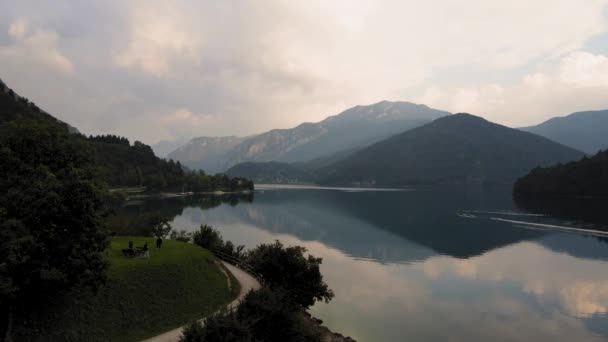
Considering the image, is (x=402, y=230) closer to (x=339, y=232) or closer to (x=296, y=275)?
(x=339, y=232)

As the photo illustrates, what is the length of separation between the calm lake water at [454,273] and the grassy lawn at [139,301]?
52.2 feet

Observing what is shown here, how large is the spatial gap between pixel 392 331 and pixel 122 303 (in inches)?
1129

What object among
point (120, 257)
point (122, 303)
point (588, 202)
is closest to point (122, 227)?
point (120, 257)

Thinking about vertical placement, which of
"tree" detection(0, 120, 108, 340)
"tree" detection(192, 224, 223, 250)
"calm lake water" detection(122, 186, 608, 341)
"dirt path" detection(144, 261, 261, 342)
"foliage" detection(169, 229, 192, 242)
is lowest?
"calm lake water" detection(122, 186, 608, 341)

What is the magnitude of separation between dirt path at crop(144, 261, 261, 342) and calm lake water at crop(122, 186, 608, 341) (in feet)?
33.1

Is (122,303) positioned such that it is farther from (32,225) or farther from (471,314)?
(471,314)

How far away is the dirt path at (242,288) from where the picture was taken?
29547mm

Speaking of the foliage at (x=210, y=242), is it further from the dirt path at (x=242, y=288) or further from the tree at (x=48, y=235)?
the tree at (x=48, y=235)

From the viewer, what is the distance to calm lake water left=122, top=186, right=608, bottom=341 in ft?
149

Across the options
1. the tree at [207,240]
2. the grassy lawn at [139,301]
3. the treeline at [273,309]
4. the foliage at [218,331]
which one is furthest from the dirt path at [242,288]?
the tree at [207,240]

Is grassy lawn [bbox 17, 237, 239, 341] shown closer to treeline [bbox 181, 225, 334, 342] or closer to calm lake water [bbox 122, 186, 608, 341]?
treeline [bbox 181, 225, 334, 342]

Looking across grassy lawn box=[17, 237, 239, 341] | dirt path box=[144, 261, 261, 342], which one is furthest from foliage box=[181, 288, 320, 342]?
grassy lawn box=[17, 237, 239, 341]

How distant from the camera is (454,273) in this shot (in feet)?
232

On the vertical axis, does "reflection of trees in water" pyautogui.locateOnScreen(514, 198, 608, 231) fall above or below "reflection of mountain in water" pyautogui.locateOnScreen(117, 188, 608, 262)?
above
